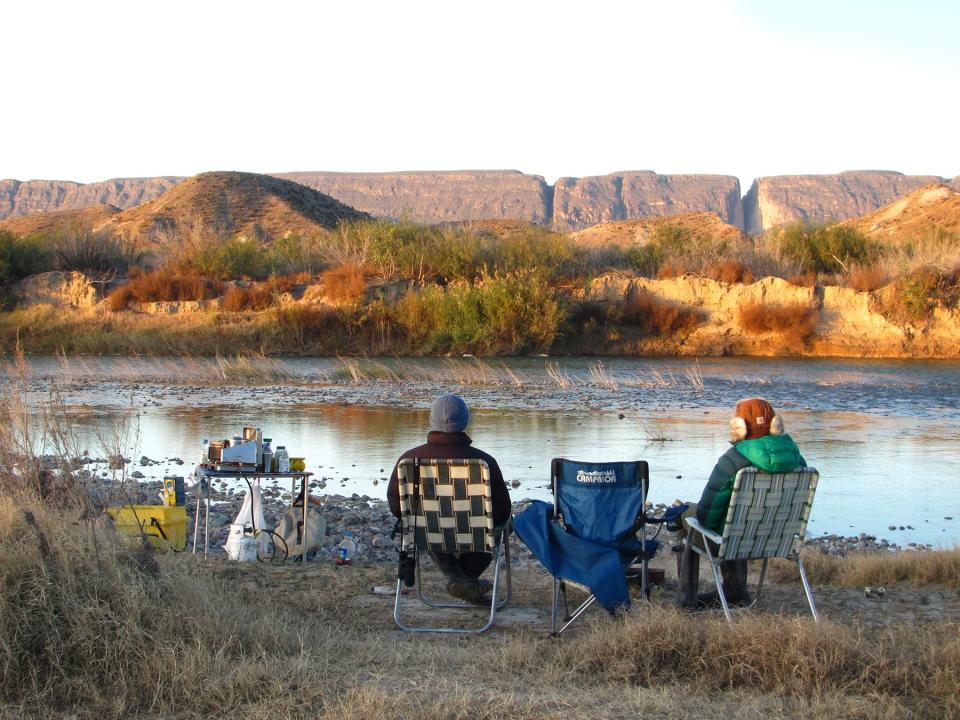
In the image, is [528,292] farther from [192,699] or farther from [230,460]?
[192,699]

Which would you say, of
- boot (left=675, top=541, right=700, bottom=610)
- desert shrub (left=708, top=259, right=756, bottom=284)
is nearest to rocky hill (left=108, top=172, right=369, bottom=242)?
desert shrub (left=708, top=259, right=756, bottom=284)


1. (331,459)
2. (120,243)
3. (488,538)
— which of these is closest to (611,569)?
(488,538)

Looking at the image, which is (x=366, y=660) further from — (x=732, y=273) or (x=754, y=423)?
(x=732, y=273)

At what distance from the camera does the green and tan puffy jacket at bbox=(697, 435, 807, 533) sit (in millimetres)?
6086

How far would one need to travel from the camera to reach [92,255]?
162ft

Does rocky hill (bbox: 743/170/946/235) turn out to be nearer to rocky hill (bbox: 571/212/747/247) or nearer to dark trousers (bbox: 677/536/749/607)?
rocky hill (bbox: 571/212/747/247)

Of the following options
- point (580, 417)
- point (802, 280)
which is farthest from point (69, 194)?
point (580, 417)

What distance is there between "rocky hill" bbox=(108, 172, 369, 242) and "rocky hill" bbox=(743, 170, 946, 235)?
86463 mm

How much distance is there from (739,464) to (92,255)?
156ft

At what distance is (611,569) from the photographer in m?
6.26

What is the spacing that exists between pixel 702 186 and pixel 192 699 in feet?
555

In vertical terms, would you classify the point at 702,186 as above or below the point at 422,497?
above

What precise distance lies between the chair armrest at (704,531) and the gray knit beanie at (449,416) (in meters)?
1.48

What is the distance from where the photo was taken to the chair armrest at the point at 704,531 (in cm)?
606
